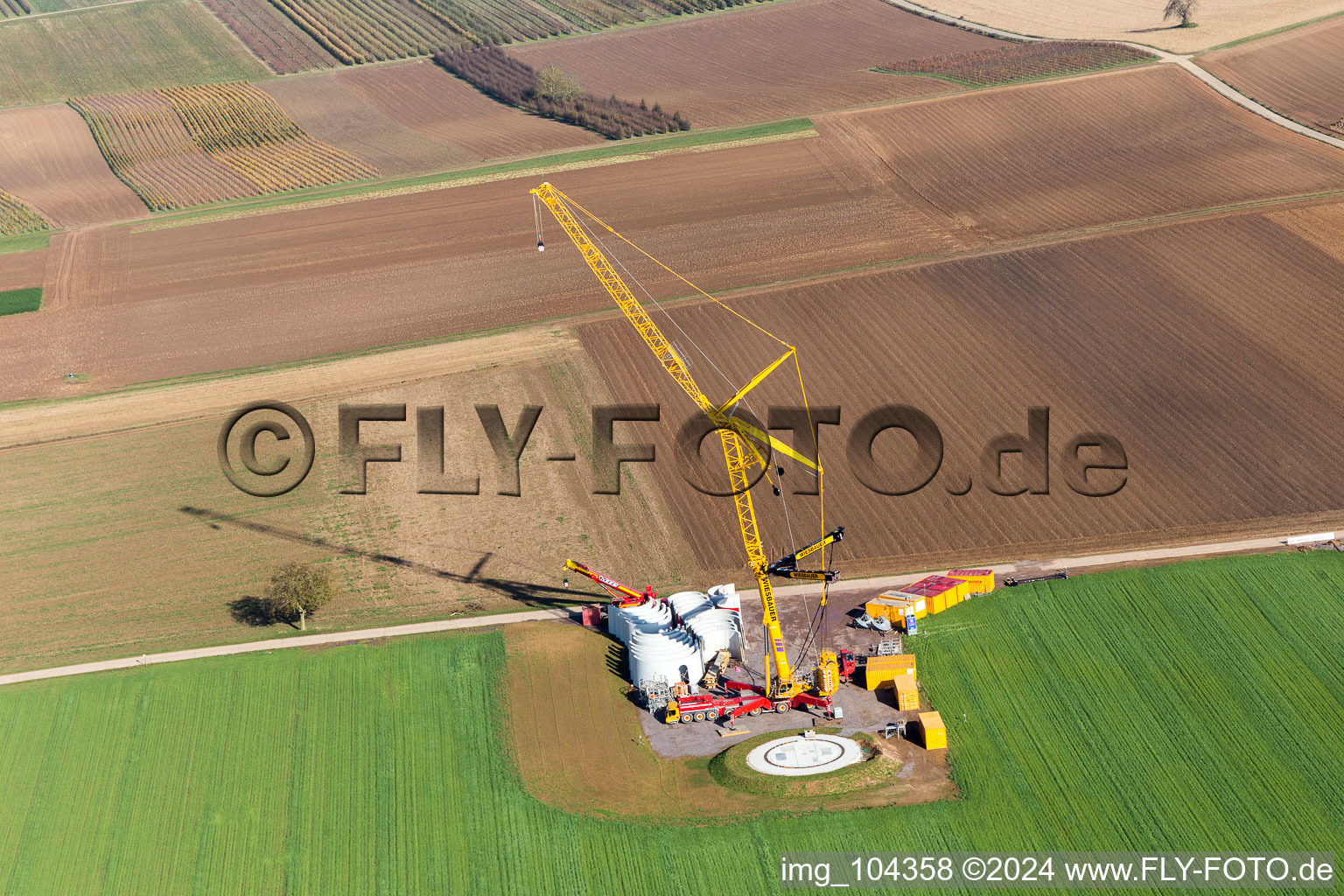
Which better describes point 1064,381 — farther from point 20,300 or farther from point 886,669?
point 20,300

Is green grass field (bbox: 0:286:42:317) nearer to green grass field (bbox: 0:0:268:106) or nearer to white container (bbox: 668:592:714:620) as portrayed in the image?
green grass field (bbox: 0:0:268:106)

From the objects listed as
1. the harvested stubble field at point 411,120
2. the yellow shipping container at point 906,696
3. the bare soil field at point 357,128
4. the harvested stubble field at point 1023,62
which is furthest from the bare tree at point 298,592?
the harvested stubble field at point 1023,62

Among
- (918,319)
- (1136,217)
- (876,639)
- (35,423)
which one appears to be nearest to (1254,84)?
(1136,217)

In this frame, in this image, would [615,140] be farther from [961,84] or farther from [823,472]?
[823,472]

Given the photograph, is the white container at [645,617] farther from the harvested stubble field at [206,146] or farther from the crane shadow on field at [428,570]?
the harvested stubble field at [206,146]

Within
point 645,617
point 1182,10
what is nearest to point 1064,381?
point 645,617

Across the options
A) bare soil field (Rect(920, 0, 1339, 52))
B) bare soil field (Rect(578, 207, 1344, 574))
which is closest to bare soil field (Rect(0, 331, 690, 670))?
bare soil field (Rect(578, 207, 1344, 574))
